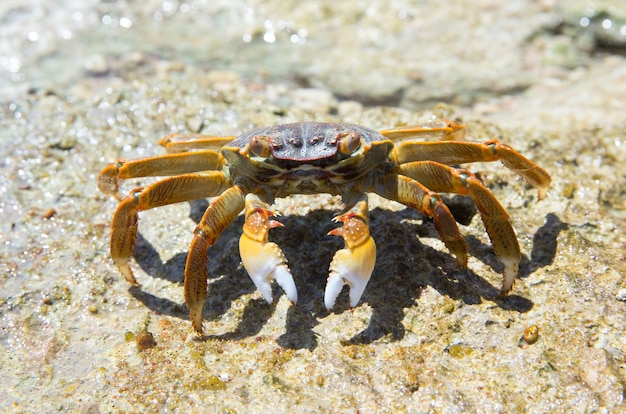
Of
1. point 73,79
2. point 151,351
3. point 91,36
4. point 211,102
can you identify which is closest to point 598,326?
point 151,351

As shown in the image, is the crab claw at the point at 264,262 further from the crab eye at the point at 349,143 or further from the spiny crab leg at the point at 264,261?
the crab eye at the point at 349,143

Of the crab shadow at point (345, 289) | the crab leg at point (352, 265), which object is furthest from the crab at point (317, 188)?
the crab shadow at point (345, 289)

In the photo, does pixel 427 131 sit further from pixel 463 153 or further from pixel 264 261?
pixel 264 261

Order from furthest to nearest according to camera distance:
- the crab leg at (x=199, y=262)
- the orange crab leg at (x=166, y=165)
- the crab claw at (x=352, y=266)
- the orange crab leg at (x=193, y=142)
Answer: the orange crab leg at (x=193, y=142) < the orange crab leg at (x=166, y=165) < the crab leg at (x=199, y=262) < the crab claw at (x=352, y=266)

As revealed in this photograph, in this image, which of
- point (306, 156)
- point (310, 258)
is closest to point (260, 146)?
point (306, 156)

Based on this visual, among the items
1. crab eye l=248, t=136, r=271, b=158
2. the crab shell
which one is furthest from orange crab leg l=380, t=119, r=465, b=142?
crab eye l=248, t=136, r=271, b=158

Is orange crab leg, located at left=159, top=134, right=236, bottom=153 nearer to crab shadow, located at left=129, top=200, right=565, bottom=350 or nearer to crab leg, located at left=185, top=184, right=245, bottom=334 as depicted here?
crab shadow, located at left=129, top=200, right=565, bottom=350
